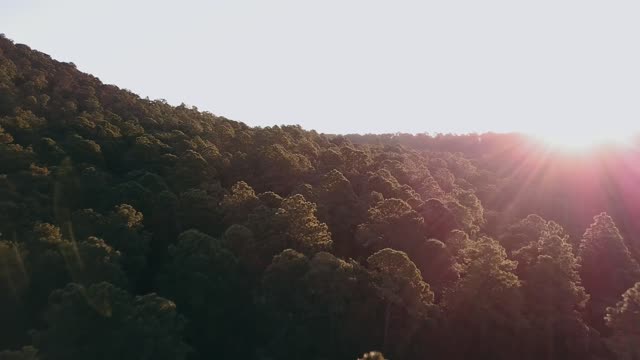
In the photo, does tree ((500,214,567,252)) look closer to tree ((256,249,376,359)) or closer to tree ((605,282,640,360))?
tree ((605,282,640,360))

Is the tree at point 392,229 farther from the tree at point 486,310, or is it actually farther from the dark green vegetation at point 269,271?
the tree at point 486,310

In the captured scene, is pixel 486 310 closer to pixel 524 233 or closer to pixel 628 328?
pixel 628 328

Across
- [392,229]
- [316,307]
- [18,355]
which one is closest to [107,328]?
[18,355]

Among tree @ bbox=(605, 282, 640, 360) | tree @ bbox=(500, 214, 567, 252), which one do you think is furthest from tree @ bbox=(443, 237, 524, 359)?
tree @ bbox=(500, 214, 567, 252)

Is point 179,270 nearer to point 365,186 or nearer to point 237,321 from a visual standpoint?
point 237,321

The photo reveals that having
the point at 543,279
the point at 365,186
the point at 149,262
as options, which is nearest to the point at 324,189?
the point at 365,186
